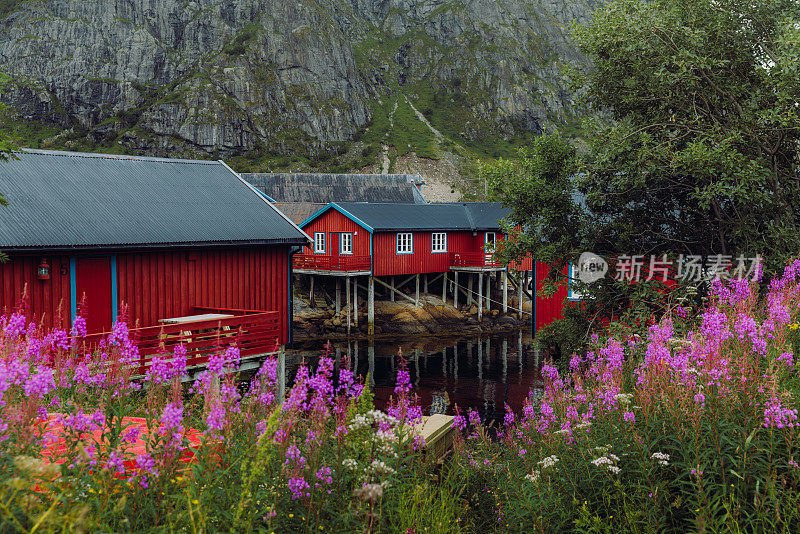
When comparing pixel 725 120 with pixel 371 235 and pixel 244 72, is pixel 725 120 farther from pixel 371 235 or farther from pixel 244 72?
pixel 244 72

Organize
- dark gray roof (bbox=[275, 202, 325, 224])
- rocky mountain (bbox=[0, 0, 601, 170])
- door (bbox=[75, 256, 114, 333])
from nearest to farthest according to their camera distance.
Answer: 1. door (bbox=[75, 256, 114, 333])
2. dark gray roof (bbox=[275, 202, 325, 224])
3. rocky mountain (bbox=[0, 0, 601, 170])

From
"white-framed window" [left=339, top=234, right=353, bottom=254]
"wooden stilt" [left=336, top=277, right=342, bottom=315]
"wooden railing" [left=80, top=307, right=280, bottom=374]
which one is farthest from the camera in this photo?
"wooden stilt" [left=336, top=277, right=342, bottom=315]

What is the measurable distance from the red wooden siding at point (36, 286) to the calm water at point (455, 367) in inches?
277

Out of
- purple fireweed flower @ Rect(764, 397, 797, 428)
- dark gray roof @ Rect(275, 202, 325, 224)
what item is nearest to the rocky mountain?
dark gray roof @ Rect(275, 202, 325, 224)

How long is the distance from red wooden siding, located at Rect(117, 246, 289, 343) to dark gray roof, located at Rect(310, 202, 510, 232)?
15127mm

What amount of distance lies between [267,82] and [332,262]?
91.6 m

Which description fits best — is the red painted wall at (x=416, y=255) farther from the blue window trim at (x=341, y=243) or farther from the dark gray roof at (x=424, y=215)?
the blue window trim at (x=341, y=243)

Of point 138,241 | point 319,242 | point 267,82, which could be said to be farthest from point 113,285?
point 267,82

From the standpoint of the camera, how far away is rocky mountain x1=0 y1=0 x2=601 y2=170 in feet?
334

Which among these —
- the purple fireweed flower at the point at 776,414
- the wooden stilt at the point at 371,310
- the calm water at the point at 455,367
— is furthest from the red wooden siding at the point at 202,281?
the wooden stilt at the point at 371,310

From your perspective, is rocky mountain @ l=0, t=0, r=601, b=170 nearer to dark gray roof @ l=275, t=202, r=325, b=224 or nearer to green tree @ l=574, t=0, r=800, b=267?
dark gray roof @ l=275, t=202, r=325, b=224

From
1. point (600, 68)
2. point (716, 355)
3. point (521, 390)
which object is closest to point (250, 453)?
point (716, 355)

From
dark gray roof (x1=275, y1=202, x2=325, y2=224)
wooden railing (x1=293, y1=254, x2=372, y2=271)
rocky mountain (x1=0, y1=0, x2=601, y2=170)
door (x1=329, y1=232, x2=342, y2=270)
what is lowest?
wooden railing (x1=293, y1=254, x2=372, y2=271)

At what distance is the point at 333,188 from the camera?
70312 millimetres
